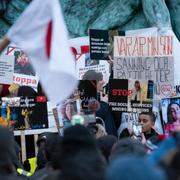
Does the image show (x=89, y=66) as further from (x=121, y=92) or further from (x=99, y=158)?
(x=99, y=158)

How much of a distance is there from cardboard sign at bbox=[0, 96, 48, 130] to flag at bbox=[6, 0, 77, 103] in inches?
147

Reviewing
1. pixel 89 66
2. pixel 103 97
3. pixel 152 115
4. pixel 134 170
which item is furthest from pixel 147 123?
pixel 134 170

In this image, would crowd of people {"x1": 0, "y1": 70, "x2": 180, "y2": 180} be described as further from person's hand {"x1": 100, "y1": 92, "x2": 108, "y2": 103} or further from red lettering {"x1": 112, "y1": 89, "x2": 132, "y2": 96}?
person's hand {"x1": 100, "y1": 92, "x2": 108, "y2": 103}

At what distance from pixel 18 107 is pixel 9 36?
12.6 feet

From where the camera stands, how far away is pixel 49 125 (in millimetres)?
7930

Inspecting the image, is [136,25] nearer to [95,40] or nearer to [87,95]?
[95,40]

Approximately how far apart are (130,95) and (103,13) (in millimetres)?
4956

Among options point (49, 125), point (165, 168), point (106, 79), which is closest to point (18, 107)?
point (49, 125)

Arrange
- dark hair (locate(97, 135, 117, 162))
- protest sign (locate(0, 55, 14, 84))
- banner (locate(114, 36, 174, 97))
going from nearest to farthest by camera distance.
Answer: dark hair (locate(97, 135, 117, 162))
protest sign (locate(0, 55, 14, 84))
banner (locate(114, 36, 174, 97))

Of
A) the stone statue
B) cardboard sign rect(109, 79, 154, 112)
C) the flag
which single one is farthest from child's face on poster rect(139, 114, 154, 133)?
the stone statue

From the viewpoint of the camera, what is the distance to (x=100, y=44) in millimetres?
8953

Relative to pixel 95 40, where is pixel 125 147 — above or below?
below

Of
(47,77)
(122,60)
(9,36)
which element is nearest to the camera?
(47,77)

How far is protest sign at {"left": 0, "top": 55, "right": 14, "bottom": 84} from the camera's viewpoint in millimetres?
8180
